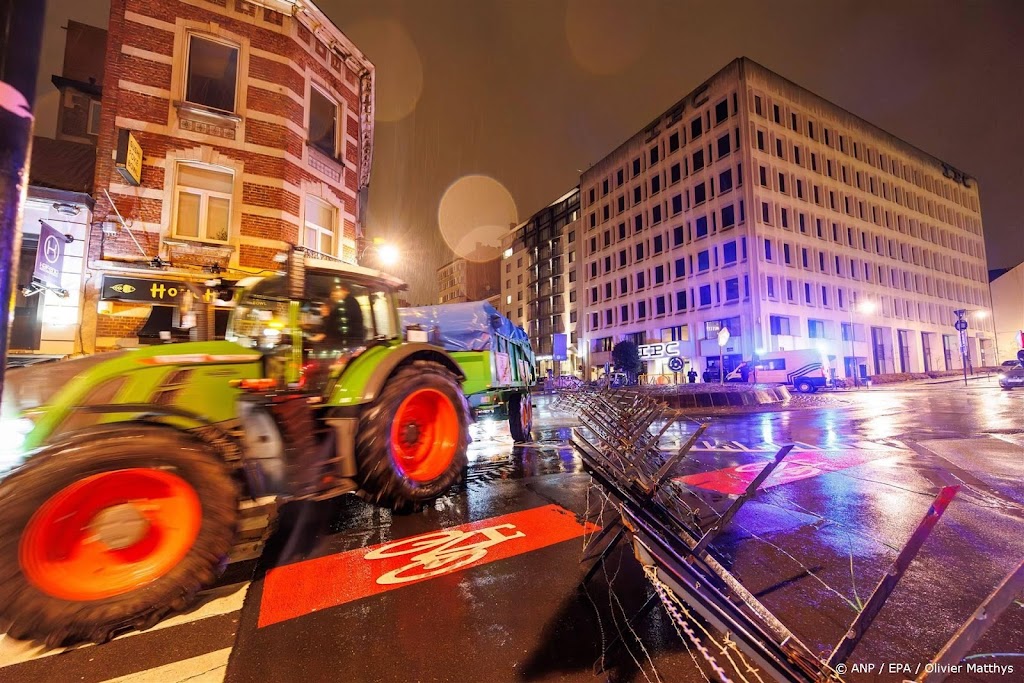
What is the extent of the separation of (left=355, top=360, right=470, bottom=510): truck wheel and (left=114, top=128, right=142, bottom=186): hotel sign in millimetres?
9701

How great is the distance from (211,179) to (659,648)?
13457mm

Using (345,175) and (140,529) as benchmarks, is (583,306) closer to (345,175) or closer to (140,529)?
(345,175)

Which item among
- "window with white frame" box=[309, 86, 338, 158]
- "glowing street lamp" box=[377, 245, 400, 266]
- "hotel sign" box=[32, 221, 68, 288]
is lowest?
"hotel sign" box=[32, 221, 68, 288]

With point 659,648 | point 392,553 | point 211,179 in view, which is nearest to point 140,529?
point 392,553

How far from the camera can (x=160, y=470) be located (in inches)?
103

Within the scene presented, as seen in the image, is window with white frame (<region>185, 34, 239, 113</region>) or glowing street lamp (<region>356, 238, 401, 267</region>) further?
glowing street lamp (<region>356, 238, 401, 267</region>)

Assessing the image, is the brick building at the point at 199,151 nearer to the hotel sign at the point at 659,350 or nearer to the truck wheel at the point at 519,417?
the truck wheel at the point at 519,417

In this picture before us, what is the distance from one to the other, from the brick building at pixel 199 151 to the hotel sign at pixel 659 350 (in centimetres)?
3400

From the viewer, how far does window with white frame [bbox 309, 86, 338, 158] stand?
41.5 feet

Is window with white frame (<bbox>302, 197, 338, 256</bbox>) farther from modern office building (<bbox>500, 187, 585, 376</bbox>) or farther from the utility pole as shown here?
modern office building (<bbox>500, 187, 585, 376</bbox>)

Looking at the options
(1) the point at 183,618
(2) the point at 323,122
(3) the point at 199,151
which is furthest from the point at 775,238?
(1) the point at 183,618

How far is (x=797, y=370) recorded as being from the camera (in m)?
27.8

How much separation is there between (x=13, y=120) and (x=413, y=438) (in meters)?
3.81

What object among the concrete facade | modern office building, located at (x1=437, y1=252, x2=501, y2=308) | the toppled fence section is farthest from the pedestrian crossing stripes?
the concrete facade
